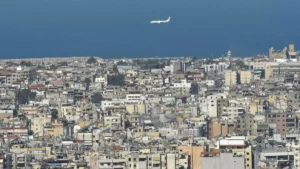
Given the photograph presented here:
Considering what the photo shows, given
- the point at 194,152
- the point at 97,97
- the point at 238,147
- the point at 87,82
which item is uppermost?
the point at 87,82

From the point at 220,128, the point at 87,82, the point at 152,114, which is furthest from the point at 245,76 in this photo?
the point at 220,128

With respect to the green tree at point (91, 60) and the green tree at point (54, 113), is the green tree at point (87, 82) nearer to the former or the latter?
the green tree at point (54, 113)

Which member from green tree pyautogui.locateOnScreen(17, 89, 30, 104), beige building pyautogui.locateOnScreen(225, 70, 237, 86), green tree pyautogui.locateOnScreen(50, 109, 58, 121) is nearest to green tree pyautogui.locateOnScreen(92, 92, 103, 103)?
green tree pyautogui.locateOnScreen(17, 89, 30, 104)

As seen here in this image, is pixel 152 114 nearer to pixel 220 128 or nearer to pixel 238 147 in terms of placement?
pixel 220 128

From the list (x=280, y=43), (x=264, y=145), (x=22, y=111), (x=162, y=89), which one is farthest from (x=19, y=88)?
(x=280, y=43)

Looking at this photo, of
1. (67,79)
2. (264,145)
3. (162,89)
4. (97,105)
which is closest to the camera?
(264,145)

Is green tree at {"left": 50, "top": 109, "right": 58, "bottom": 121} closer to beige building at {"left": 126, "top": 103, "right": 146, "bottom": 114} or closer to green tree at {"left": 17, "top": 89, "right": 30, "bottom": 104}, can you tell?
beige building at {"left": 126, "top": 103, "right": 146, "bottom": 114}

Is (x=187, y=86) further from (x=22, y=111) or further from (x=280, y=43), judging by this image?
(x=280, y=43)
